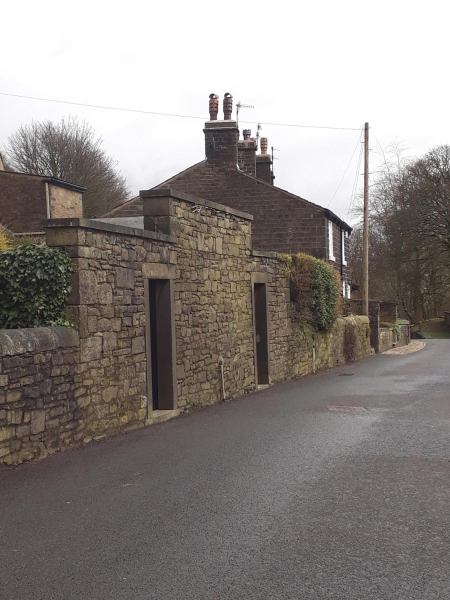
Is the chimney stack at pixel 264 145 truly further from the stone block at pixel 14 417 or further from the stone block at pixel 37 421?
the stone block at pixel 14 417

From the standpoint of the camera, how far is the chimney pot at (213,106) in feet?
81.6

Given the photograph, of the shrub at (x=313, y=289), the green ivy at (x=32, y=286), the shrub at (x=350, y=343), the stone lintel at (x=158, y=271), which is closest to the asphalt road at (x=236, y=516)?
the green ivy at (x=32, y=286)

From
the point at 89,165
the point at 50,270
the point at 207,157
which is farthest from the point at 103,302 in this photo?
the point at 89,165

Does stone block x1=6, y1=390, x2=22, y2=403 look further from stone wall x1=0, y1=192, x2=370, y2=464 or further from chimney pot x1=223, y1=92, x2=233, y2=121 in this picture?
chimney pot x1=223, y1=92, x2=233, y2=121

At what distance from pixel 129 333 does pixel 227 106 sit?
1712 centimetres

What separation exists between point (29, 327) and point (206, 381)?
4808mm

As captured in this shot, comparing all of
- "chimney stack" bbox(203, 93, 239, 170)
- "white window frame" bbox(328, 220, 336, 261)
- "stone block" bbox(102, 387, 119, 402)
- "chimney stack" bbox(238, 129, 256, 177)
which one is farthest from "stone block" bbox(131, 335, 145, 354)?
"white window frame" bbox(328, 220, 336, 261)

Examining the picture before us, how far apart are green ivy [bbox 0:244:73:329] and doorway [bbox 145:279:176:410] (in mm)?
2723

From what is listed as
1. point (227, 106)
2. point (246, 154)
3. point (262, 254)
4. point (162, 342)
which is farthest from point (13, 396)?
point (246, 154)

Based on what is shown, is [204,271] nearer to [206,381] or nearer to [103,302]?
[206,381]

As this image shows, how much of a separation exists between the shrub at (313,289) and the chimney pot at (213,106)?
853 centimetres

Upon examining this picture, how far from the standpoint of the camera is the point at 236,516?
540 cm

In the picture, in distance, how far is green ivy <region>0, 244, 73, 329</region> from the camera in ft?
26.8

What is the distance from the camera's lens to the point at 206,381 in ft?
40.5
